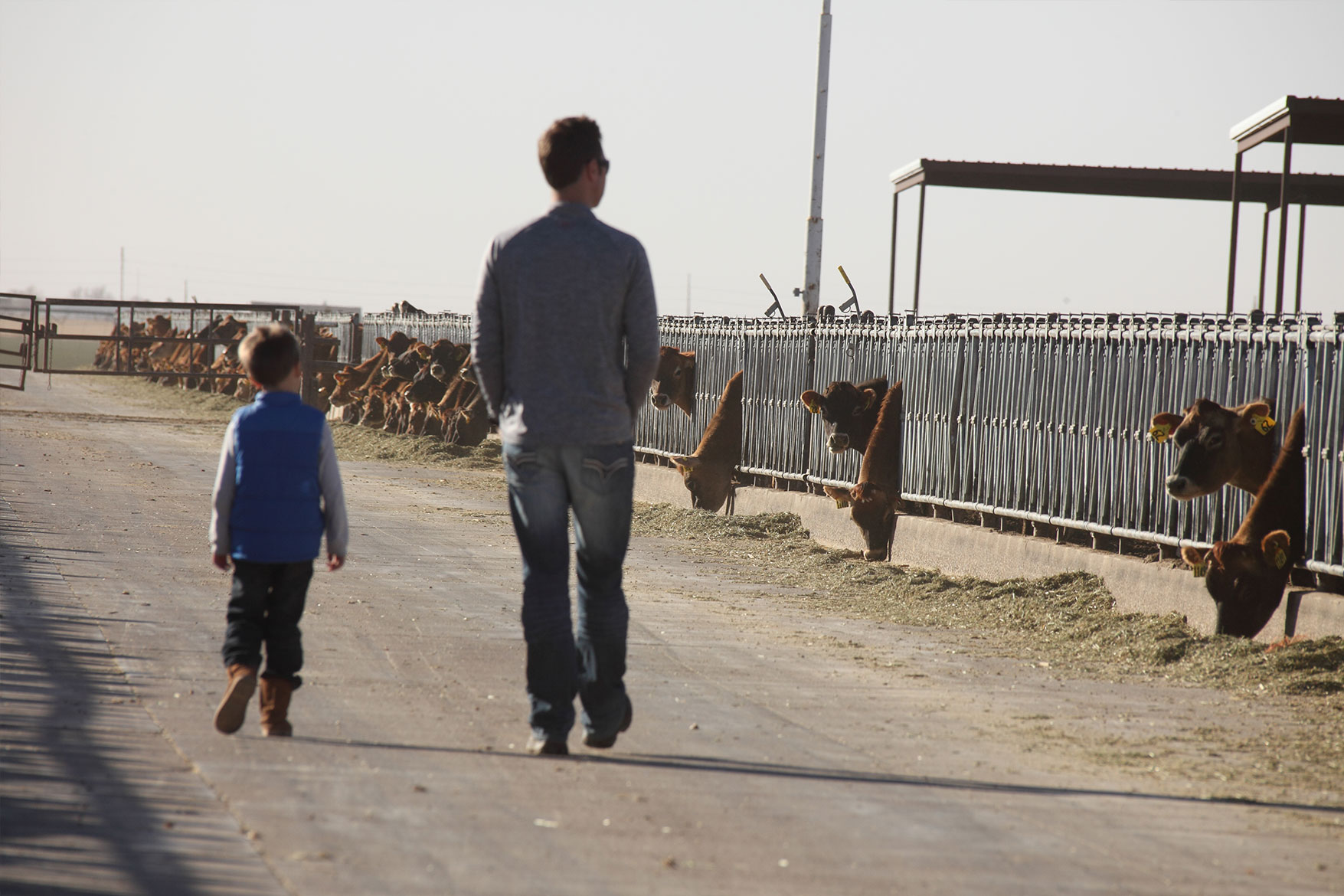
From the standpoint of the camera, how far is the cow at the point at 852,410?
13.8 m

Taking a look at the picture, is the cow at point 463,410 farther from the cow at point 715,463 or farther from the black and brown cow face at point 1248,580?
the black and brown cow face at point 1248,580

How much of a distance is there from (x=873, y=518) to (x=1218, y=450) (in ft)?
14.8

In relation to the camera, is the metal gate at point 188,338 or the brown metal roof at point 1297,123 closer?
the brown metal roof at point 1297,123

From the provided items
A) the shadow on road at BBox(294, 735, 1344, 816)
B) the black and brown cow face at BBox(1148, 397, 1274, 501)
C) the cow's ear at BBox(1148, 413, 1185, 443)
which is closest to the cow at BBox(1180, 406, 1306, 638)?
the black and brown cow face at BBox(1148, 397, 1274, 501)

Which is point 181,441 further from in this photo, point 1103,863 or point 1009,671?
point 1103,863

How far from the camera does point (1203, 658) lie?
8492mm

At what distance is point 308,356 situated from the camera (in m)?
31.3

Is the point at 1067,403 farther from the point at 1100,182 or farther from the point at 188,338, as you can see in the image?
the point at 188,338

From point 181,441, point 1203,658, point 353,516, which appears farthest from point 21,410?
point 1203,658

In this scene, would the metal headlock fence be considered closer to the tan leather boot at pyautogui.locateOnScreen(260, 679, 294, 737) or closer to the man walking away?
the man walking away

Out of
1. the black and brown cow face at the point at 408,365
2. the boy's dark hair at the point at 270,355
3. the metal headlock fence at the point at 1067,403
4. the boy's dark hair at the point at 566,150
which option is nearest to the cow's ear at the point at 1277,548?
the metal headlock fence at the point at 1067,403

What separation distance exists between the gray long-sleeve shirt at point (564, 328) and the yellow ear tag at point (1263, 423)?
14.3 ft

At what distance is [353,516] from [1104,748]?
10.2 meters

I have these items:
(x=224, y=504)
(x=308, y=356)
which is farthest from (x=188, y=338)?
(x=224, y=504)
